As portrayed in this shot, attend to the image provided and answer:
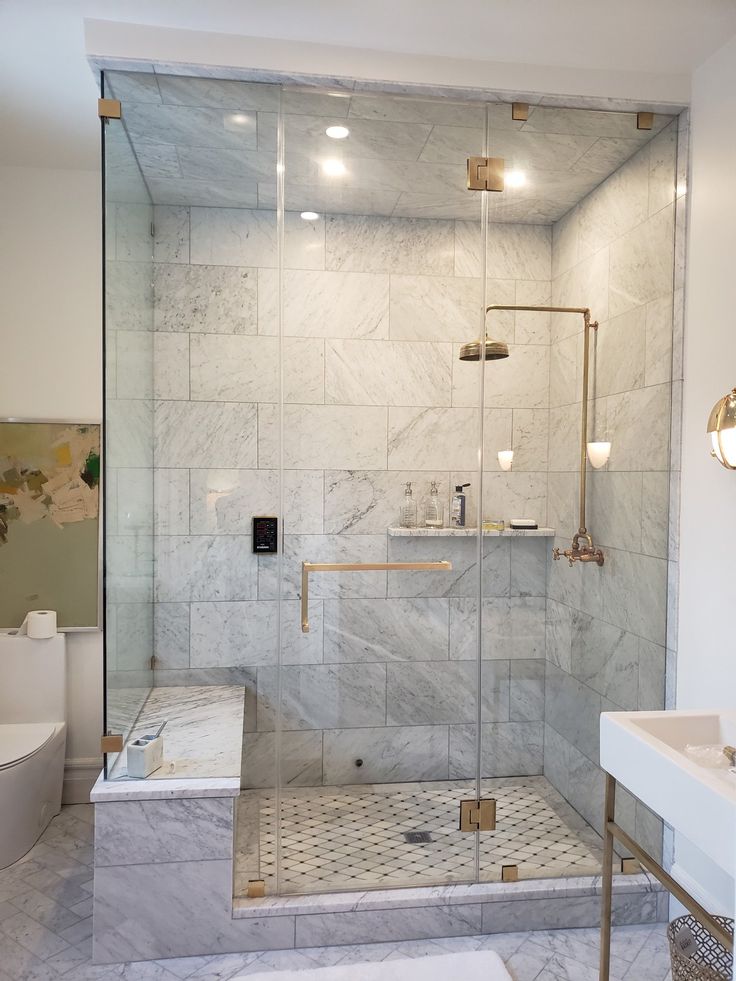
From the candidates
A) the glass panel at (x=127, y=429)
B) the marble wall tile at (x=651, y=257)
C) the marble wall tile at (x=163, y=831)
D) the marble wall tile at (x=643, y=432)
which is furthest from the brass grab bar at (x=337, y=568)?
the marble wall tile at (x=651, y=257)

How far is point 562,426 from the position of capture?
2.43 meters

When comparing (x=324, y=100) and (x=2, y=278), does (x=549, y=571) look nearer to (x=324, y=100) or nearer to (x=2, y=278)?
(x=324, y=100)

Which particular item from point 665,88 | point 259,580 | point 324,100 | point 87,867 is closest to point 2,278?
point 324,100

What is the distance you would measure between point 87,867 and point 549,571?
81.8 inches

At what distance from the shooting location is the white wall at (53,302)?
3.19 metres

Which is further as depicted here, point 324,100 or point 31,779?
point 31,779

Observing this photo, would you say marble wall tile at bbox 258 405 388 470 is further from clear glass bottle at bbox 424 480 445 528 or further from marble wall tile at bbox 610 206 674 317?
marble wall tile at bbox 610 206 674 317

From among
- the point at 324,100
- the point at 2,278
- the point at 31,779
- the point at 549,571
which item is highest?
the point at 324,100

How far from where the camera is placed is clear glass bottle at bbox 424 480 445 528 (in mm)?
2371

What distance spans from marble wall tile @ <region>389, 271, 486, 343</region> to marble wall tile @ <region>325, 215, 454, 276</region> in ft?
0.14

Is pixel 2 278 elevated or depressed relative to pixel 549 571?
elevated

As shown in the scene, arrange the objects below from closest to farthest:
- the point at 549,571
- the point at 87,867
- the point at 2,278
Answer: the point at 549,571 → the point at 87,867 → the point at 2,278

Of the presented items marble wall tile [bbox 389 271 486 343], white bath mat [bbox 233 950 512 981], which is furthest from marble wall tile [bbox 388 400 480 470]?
white bath mat [bbox 233 950 512 981]

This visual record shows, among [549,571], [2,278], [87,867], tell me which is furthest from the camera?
[2,278]
